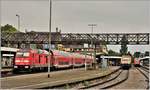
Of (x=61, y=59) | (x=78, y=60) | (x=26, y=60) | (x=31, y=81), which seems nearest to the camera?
(x=31, y=81)

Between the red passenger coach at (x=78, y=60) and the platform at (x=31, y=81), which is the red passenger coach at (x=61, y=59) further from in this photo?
the platform at (x=31, y=81)

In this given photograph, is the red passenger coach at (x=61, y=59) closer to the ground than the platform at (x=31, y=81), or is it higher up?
higher up

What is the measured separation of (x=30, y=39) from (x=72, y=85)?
207 ft

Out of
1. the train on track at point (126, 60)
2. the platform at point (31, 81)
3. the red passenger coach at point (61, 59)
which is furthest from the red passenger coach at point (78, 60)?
the platform at point (31, 81)

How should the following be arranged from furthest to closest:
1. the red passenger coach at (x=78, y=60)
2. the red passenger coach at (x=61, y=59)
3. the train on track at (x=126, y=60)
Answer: the train on track at (x=126, y=60) < the red passenger coach at (x=78, y=60) < the red passenger coach at (x=61, y=59)

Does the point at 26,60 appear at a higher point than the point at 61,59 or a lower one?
higher

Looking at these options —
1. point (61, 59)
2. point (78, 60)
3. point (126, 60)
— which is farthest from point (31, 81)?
point (78, 60)

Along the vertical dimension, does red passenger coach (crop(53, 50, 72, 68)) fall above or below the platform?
above

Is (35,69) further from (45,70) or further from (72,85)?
(72,85)

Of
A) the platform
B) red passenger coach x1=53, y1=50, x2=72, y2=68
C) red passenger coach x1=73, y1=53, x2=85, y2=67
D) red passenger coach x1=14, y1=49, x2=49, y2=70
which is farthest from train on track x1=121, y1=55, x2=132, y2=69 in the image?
the platform

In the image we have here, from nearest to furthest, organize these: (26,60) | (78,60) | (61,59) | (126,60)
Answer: (26,60)
(61,59)
(126,60)
(78,60)

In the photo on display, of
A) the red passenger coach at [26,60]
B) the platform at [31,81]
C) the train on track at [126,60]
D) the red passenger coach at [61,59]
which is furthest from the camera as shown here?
the train on track at [126,60]

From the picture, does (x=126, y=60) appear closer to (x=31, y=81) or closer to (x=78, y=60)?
(x=78, y=60)

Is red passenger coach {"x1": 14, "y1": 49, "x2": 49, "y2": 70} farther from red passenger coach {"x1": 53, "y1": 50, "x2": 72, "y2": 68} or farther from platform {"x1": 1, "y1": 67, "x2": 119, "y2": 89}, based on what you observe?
red passenger coach {"x1": 53, "y1": 50, "x2": 72, "y2": 68}
